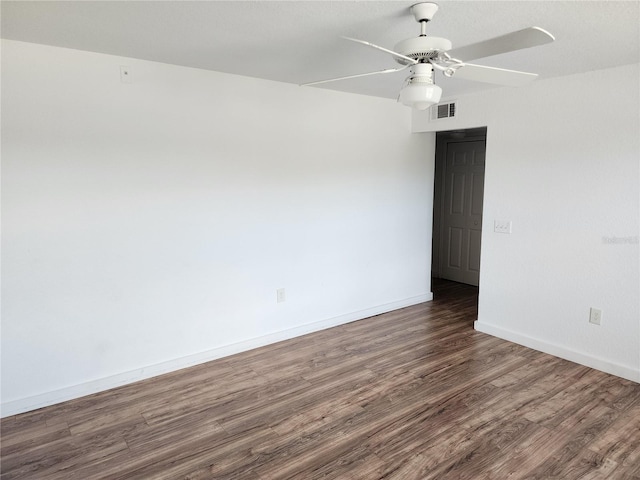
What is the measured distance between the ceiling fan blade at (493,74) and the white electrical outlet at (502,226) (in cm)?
173

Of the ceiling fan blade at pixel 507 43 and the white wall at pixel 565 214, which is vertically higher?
the ceiling fan blade at pixel 507 43

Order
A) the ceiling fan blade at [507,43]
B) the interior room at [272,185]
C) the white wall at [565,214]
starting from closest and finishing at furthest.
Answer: the ceiling fan blade at [507,43], the interior room at [272,185], the white wall at [565,214]

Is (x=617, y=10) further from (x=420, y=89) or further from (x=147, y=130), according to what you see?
(x=147, y=130)

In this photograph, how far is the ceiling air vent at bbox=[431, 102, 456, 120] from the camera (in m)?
4.06

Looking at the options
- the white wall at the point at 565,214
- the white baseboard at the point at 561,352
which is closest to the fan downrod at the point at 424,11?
the white wall at the point at 565,214

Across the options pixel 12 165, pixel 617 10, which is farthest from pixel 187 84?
pixel 617 10

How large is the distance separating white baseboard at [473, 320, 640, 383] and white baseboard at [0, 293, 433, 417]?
1.10m

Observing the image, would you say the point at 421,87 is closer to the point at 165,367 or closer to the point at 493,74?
the point at 493,74

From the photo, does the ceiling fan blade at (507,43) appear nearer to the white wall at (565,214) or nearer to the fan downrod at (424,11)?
the fan downrod at (424,11)

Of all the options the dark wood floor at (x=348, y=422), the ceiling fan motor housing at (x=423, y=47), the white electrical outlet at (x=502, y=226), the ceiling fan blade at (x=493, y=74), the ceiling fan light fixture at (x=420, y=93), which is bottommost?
the dark wood floor at (x=348, y=422)

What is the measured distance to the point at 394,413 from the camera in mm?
2584

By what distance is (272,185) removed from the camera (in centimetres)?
353

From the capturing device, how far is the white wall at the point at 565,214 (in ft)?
9.82

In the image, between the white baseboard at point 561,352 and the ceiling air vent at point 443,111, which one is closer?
the white baseboard at point 561,352
